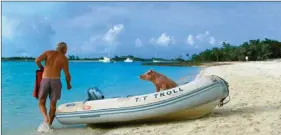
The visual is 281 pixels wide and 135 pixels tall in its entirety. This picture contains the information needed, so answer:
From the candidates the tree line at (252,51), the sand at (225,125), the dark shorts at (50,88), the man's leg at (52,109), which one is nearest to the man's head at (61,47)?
the dark shorts at (50,88)

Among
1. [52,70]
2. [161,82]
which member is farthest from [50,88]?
[161,82]

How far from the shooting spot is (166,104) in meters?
6.07

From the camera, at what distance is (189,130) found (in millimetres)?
5430

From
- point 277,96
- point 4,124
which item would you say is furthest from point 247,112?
point 4,124

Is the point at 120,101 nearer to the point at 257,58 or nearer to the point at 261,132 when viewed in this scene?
the point at 261,132

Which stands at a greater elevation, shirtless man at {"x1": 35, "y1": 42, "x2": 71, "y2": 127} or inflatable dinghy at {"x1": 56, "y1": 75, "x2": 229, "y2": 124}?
shirtless man at {"x1": 35, "y1": 42, "x2": 71, "y2": 127}

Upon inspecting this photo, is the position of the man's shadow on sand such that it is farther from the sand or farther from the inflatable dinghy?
the inflatable dinghy

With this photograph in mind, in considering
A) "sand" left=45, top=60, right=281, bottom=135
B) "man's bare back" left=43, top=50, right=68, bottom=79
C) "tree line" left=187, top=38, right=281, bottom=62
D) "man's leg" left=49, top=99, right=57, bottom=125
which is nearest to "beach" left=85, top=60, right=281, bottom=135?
"sand" left=45, top=60, right=281, bottom=135

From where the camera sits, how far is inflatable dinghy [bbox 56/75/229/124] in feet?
19.9

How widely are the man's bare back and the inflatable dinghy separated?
2.56 ft

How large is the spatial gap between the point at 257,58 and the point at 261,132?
65871mm

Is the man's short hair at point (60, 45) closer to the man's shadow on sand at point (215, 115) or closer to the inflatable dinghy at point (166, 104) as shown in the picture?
the inflatable dinghy at point (166, 104)

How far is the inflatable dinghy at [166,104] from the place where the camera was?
6.07 meters

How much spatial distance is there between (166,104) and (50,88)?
185cm
